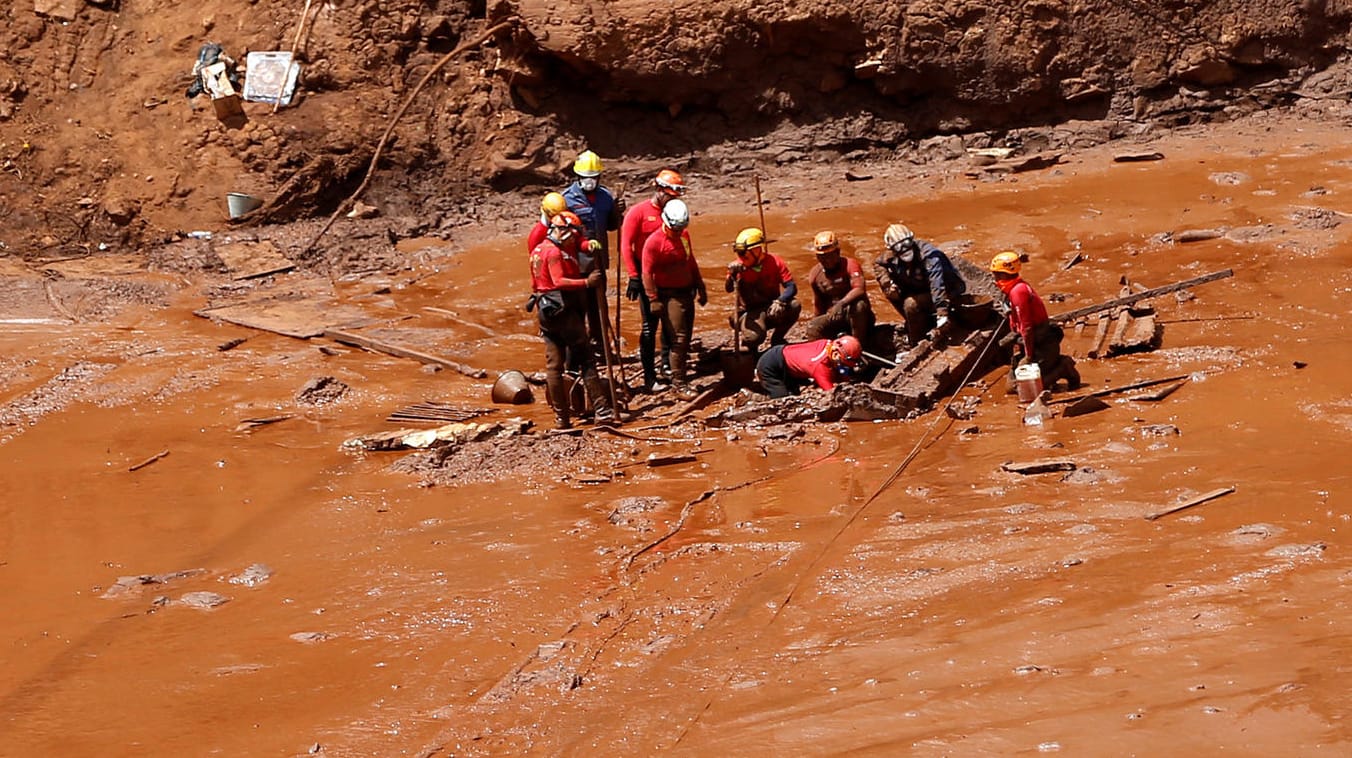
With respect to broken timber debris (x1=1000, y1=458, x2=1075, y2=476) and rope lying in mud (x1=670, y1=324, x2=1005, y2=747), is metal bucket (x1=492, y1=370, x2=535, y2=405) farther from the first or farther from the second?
broken timber debris (x1=1000, y1=458, x2=1075, y2=476)

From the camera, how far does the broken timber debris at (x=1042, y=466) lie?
310 inches

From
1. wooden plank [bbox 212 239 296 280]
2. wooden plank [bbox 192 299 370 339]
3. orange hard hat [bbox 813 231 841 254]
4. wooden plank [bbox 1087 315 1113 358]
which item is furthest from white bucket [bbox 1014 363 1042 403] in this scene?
wooden plank [bbox 212 239 296 280]

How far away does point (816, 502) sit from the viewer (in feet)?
26.5

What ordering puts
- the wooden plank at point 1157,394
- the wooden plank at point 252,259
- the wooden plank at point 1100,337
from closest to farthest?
the wooden plank at point 1157,394
the wooden plank at point 1100,337
the wooden plank at point 252,259

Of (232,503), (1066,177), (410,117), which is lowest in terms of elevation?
(232,503)

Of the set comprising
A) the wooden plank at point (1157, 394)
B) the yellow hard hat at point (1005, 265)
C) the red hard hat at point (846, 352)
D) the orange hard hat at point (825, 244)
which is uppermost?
the orange hard hat at point (825, 244)

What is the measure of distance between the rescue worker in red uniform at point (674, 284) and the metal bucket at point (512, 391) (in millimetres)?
1146

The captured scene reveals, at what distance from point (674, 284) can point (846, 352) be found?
4.69 ft

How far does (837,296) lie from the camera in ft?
35.3

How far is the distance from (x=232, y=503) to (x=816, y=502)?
3.74 meters

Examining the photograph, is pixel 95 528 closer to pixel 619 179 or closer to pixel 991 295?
pixel 991 295

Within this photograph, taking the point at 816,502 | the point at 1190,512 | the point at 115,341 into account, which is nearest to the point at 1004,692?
the point at 1190,512

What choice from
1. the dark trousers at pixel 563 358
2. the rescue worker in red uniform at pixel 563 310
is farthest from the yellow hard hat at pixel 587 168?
the dark trousers at pixel 563 358

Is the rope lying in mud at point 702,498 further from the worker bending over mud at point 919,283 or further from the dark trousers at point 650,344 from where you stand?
the dark trousers at point 650,344
